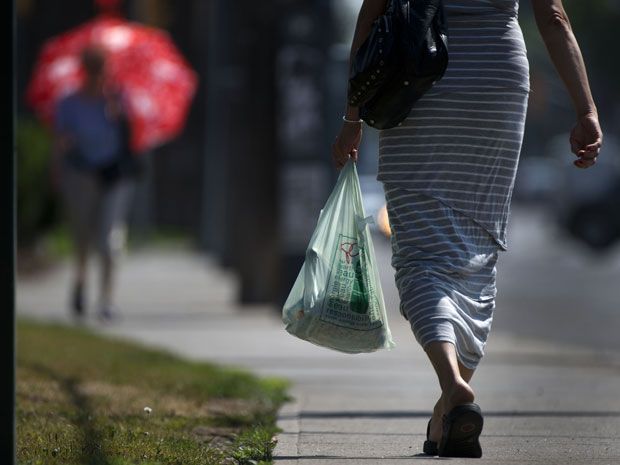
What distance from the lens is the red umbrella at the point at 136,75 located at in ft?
41.0

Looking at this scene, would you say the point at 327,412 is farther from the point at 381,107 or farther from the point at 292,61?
the point at 292,61

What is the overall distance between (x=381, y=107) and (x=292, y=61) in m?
7.56

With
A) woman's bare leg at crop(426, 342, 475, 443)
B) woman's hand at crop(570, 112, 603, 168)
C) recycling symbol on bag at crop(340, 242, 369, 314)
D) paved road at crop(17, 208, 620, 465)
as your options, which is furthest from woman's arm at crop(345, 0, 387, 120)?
paved road at crop(17, 208, 620, 465)

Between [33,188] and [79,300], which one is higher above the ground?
[79,300]

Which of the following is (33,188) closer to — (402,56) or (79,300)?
(79,300)

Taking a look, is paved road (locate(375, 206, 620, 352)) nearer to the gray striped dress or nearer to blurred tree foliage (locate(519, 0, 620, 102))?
the gray striped dress

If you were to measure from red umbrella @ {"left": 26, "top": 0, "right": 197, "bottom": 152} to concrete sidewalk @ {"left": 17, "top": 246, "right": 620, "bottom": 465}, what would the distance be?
1.58 metres

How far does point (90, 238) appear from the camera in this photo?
11.1 m

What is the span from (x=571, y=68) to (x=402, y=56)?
0.59 m

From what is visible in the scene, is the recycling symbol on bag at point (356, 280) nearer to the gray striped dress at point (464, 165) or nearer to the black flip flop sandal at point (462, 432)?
the gray striped dress at point (464, 165)

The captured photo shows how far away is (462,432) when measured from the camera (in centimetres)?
427

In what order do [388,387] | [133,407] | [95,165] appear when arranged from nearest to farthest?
[133,407], [388,387], [95,165]

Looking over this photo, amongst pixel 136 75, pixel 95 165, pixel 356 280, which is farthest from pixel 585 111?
pixel 136 75

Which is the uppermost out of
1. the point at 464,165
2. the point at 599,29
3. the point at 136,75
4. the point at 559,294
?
the point at 464,165
